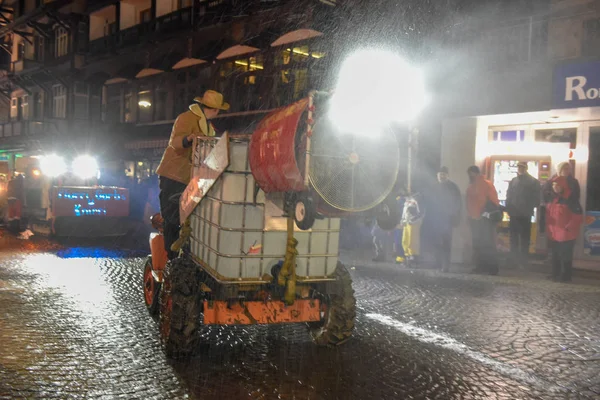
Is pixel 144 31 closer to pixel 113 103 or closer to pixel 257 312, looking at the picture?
pixel 113 103

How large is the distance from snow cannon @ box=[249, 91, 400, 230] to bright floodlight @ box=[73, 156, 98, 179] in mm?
12310

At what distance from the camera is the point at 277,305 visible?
5469mm

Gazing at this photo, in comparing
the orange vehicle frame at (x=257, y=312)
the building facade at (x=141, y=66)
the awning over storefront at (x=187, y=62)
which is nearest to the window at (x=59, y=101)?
the building facade at (x=141, y=66)

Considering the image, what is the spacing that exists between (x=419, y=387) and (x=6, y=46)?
49.2m

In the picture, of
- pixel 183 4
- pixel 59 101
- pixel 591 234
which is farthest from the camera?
pixel 59 101

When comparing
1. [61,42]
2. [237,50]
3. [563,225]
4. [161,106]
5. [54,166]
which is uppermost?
[61,42]

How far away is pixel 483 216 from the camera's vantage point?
11.3 meters

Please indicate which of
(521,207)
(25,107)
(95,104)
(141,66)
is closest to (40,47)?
(25,107)

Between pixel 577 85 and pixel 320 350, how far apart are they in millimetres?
8008

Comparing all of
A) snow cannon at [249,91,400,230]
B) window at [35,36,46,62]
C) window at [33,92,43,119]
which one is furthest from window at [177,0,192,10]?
snow cannon at [249,91,400,230]

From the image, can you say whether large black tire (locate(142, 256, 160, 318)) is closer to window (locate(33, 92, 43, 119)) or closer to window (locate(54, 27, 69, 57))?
window (locate(54, 27, 69, 57))

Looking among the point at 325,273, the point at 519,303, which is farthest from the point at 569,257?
the point at 325,273

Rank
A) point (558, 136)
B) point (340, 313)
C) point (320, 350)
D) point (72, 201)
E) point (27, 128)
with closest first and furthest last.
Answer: point (340, 313) < point (320, 350) < point (558, 136) < point (72, 201) < point (27, 128)

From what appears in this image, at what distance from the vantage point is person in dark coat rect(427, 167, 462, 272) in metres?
11.3
